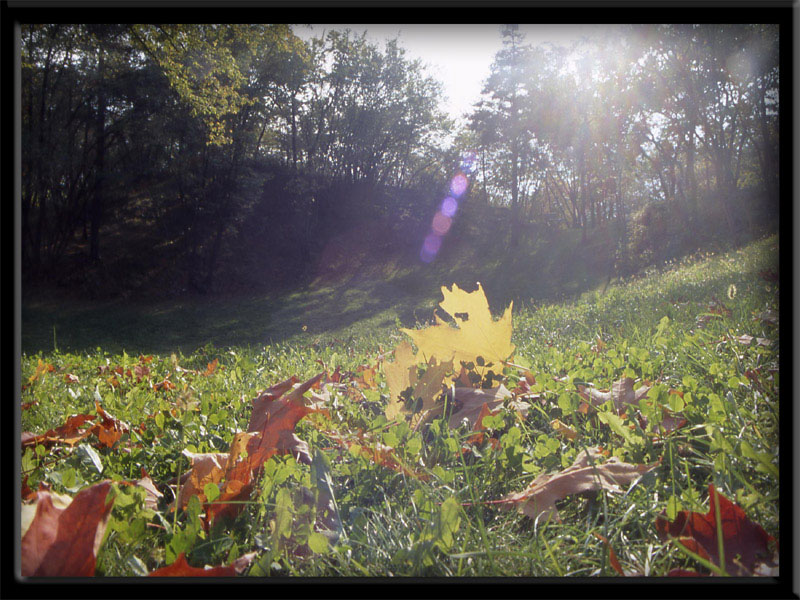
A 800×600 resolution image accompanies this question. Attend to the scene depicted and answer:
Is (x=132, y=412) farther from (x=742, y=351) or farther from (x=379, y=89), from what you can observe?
(x=742, y=351)

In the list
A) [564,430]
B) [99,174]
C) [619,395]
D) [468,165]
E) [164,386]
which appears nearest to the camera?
[564,430]

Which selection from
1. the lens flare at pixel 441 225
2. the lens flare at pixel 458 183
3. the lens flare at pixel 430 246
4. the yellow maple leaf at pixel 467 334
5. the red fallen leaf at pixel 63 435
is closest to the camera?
the yellow maple leaf at pixel 467 334

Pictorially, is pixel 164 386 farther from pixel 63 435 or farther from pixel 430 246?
pixel 430 246

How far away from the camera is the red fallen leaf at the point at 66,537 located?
1.54 ft

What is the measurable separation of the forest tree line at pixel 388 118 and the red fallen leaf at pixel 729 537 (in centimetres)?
41

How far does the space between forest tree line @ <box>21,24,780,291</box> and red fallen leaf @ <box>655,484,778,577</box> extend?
409mm

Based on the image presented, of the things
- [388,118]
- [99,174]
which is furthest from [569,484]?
[99,174]

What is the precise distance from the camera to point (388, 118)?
1795 millimetres

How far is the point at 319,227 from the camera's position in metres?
7.45

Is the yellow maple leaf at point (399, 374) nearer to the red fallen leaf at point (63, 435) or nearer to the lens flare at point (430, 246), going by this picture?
the red fallen leaf at point (63, 435)

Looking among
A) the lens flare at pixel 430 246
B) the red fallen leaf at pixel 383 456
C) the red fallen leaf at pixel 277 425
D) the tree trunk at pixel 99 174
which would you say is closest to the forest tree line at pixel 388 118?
the tree trunk at pixel 99 174

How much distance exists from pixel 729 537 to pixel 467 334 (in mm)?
511

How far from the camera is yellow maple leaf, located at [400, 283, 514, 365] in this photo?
85cm

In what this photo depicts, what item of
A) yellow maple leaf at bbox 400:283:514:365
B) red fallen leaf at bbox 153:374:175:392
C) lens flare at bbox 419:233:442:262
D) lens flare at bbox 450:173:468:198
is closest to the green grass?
yellow maple leaf at bbox 400:283:514:365
